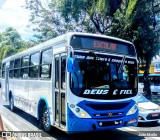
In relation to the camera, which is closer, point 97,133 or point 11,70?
point 97,133

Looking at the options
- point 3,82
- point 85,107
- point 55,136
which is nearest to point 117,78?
point 85,107

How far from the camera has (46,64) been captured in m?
9.34

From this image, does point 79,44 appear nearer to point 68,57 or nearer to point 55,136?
Result: point 68,57

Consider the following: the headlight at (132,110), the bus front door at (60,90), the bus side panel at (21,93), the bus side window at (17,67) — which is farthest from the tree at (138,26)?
the bus front door at (60,90)

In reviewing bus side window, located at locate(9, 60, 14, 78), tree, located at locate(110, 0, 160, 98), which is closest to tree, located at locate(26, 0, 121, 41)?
tree, located at locate(110, 0, 160, 98)

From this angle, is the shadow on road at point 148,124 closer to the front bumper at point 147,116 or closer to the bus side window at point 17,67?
the front bumper at point 147,116

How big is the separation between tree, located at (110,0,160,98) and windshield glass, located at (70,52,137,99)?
11.9 meters

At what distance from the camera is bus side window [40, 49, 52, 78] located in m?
9.03

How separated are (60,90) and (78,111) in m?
1.00

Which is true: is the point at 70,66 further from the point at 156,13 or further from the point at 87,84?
the point at 156,13

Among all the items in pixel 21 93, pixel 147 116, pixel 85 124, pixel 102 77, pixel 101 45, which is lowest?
pixel 147 116

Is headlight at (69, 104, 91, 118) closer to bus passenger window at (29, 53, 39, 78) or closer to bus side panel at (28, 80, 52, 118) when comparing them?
bus side panel at (28, 80, 52, 118)

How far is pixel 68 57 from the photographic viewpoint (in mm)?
7516

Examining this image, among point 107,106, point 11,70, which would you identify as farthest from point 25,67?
point 107,106
